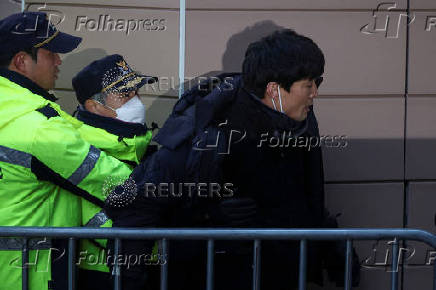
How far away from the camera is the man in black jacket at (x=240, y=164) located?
263cm

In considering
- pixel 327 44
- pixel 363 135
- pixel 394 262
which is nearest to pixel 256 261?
pixel 394 262

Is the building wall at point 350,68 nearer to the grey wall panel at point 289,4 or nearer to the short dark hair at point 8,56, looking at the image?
the grey wall panel at point 289,4

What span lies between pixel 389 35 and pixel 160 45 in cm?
140

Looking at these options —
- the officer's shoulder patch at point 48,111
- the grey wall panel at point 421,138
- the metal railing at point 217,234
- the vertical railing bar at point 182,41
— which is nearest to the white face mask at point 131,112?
the officer's shoulder patch at point 48,111

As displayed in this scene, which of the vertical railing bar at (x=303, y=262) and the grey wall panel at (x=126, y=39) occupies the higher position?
the grey wall panel at (x=126, y=39)

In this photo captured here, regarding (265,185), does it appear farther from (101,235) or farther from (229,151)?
(101,235)

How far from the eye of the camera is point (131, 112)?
3.07m

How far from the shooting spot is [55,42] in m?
2.90

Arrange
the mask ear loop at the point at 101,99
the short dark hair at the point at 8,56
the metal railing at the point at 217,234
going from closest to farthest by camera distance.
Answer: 1. the metal railing at the point at 217,234
2. the short dark hair at the point at 8,56
3. the mask ear loop at the point at 101,99

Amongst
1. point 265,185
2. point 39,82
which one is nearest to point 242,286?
point 265,185

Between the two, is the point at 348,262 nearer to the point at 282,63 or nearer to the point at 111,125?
the point at 282,63

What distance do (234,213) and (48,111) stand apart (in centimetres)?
82

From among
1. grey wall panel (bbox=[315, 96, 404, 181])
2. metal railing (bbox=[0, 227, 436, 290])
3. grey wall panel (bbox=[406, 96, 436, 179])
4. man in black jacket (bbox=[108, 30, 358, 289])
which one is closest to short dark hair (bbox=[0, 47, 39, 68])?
man in black jacket (bbox=[108, 30, 358, 289])

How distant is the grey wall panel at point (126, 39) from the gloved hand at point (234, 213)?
1.56 metres
